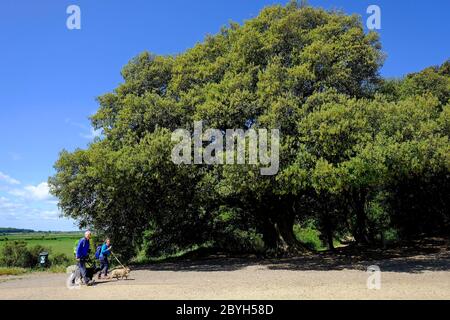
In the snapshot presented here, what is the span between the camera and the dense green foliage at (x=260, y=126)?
1698 cm

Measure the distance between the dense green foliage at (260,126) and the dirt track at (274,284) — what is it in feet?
11.2

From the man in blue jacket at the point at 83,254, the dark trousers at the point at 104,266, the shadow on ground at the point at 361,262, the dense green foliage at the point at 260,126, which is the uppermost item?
the dense green foliage at the point at 260,126

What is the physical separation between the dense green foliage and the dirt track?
3.40 m

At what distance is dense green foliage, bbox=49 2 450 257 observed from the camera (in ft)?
55.7

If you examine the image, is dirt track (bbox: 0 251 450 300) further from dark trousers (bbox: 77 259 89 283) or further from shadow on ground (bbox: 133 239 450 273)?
dark trousers (bbox: 77 259 89 283)

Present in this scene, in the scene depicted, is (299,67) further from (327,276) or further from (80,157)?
(80,157)

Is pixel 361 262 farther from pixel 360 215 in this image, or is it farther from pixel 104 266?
pixel 104 266

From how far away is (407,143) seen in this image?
16812 millimetres

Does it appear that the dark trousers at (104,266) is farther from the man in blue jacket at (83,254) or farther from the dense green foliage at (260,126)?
the dense green foliage at (260,126)

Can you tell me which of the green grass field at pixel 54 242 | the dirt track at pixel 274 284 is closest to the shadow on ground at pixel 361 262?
the dirt track at pixel 274 284

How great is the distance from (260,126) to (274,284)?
7306 mm

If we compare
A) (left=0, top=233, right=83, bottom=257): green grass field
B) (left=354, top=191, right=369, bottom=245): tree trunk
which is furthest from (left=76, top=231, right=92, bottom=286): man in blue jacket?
(left=0, top=233, right=83, bottom=257): green grass field

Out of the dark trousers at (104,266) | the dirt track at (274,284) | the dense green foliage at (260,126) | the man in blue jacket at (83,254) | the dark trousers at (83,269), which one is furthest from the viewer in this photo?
the dense green foliage at (260,126)

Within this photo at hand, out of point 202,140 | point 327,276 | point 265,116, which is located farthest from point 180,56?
point 327,276
